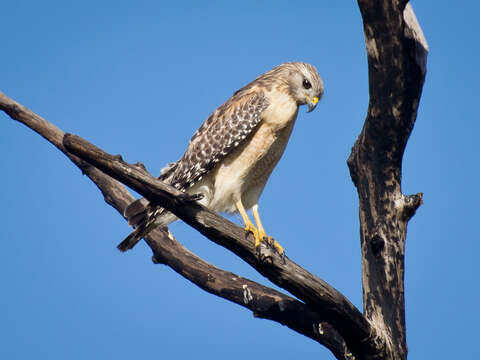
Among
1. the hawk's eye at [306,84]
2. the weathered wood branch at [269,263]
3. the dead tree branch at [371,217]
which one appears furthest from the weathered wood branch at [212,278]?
the hawk's eye at [306,84]

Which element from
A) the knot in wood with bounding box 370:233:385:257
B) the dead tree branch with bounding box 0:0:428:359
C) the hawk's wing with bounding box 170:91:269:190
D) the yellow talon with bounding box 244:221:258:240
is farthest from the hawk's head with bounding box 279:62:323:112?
the knot in wood with bounding box 370:233:385:257

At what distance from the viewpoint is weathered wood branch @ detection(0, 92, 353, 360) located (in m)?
5.34

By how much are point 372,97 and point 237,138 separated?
1.74 metres

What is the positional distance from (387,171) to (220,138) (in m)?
1.92

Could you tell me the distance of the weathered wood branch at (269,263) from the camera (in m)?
4.07

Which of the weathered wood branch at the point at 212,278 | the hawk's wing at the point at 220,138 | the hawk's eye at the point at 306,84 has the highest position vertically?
the hawk's eye at the point at 306,84

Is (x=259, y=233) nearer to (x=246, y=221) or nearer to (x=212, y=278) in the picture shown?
(x=246, y=221)

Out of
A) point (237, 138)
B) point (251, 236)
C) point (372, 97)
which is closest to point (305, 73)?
point (237, 138)

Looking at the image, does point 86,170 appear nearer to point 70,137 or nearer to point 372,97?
point 70,137

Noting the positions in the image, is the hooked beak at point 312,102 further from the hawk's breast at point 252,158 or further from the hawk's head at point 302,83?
the hawk's breast at point 252,158

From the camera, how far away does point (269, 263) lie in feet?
14.8

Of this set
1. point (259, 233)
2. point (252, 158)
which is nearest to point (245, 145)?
point (252, 158)

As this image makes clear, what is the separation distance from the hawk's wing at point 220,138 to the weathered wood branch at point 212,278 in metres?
0.77

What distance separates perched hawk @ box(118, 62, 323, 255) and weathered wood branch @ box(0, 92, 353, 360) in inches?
16.8
